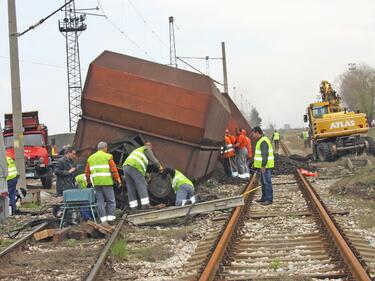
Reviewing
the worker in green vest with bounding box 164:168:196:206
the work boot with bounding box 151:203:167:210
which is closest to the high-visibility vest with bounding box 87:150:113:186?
the work boot with bounding box 151:203:167:210

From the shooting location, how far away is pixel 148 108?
12.5 meters

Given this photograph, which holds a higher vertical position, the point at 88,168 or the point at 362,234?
the point at 88,168

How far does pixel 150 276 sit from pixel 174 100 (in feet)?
20.5

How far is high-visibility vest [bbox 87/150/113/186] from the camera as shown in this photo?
1066 cm

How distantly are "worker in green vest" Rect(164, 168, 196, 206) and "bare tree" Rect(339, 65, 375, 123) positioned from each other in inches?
2467

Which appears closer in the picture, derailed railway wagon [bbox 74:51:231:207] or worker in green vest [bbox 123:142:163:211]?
worker in green vest [bbox 123:142:163:211]

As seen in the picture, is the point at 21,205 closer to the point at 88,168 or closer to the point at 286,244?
the point at 88,168

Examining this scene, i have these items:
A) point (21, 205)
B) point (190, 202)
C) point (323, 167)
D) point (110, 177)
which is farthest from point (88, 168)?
point (323, 167)

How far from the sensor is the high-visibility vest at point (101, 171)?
35.0 ft

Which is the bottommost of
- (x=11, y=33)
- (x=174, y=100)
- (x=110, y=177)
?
(x=110, y=177)

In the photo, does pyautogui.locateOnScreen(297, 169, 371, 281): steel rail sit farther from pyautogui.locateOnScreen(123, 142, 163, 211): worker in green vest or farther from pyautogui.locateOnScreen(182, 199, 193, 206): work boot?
pyautogui.locateOnScreen(123, 142, 163, 211): worker in green vest

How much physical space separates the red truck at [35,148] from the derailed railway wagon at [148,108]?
408 inches

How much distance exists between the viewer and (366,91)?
74.4 meters

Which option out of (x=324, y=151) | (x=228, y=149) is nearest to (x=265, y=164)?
(x=228, y=149)
